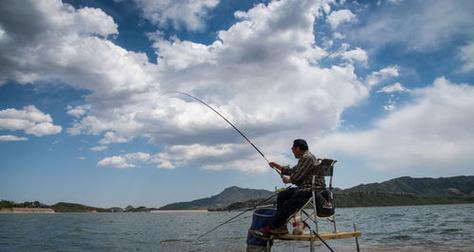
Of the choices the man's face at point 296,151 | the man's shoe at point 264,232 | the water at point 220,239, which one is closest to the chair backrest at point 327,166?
the man's face at point 296,151

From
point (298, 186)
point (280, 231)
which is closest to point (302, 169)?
point (298, 186)

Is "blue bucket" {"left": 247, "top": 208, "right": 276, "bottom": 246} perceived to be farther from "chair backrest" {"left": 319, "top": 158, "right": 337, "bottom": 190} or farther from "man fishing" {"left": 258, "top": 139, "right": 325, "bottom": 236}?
"chair backrest" {"left": 319, "top": 158, "right": 337, "bottom": 190}

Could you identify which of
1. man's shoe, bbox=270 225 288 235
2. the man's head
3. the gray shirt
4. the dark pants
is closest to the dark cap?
the man's head

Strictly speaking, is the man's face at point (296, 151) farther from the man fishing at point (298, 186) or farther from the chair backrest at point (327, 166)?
the chair backrest at point (327, 166)

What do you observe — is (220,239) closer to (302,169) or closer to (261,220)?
(261,220)

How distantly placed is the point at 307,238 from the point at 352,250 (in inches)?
560

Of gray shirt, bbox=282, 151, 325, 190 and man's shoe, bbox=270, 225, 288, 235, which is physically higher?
gray shirt, bbox=282, 151, 325, 190

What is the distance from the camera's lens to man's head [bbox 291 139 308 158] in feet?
28.6

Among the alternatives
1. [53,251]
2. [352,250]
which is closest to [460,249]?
[352,250]

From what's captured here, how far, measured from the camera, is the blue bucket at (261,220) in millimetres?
9422

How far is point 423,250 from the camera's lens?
19953 mm

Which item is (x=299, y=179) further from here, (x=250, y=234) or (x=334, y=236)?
(x=250, y=234)

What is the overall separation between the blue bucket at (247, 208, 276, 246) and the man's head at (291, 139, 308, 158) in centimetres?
169

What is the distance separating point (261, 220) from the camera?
9.55 m
